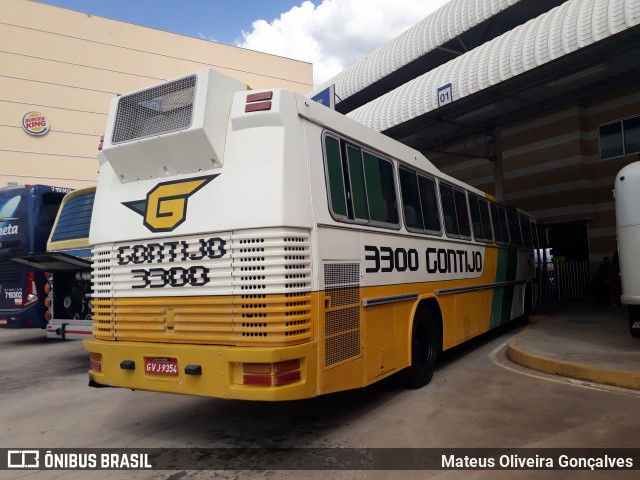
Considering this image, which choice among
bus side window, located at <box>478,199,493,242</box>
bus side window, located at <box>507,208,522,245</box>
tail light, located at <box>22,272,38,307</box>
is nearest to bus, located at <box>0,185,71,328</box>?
tail light, located at <box>22,272,38,307</box>

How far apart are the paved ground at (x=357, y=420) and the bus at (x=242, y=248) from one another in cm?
58

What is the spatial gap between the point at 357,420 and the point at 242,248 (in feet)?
7.44

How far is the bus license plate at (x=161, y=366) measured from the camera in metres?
4.43

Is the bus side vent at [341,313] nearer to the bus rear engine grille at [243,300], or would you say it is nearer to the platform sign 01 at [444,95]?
the bus rear engine grille at [243,300]

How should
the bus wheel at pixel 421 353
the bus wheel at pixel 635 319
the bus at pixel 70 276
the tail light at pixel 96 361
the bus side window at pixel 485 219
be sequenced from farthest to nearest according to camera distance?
the bus side window at pixel 485 219 < the bus at pixel 70 276 < the bus wheel at pixel 635 319 < the bus wheel at pixel 421 353 < the tail light at pixel 96 361

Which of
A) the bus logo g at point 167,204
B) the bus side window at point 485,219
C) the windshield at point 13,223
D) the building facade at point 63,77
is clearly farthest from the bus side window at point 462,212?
the building facade at point 63,77

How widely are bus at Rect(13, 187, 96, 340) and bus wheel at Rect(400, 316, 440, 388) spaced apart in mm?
5435

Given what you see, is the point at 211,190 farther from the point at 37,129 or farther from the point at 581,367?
the point at 37,129

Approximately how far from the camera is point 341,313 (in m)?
4.63

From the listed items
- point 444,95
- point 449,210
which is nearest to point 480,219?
point 449,210

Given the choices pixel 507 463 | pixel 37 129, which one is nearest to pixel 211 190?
pixel 507 463

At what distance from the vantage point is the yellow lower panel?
403cm

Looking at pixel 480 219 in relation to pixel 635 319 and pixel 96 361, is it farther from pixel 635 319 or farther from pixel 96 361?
pixel 96 361

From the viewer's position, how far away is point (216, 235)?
438 centimetres
